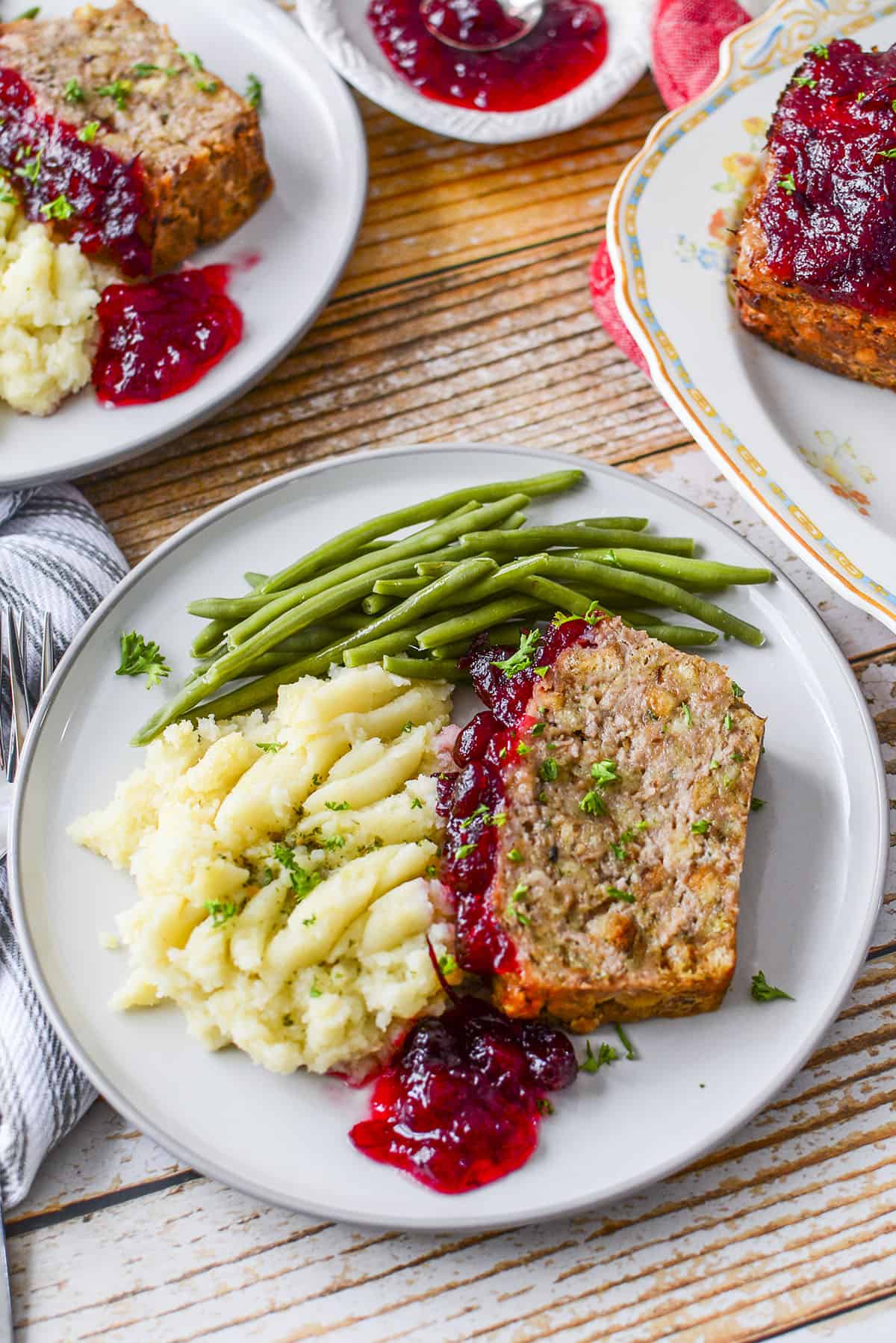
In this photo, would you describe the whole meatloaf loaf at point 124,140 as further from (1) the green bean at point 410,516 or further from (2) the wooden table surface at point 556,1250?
(2) the wooden table surface at point 556,1250

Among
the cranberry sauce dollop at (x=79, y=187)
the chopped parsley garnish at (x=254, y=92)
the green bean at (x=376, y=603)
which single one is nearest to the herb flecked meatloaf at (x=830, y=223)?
the green bean at (x=376, y=603)

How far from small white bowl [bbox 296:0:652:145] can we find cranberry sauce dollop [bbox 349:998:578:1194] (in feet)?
12.8

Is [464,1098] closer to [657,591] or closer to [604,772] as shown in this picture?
[604,772]

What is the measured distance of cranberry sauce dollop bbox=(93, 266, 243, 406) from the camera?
15.7 feet

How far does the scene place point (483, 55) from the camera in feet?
18.5

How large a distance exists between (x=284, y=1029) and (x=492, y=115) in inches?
162

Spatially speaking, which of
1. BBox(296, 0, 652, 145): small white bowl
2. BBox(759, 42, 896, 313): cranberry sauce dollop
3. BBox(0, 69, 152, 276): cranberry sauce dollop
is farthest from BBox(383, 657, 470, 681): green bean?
BBox(296, 0, 652, 145): small white bowl

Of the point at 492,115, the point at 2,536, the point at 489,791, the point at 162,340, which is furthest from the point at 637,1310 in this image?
the point at 492,115

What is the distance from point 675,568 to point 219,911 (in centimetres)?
191

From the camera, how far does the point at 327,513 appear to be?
14.8 feet

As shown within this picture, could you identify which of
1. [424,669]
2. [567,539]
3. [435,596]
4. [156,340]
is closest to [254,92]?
[156,340]

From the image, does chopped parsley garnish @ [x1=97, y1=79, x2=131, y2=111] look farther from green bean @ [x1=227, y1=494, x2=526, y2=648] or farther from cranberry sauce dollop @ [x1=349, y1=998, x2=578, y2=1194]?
cranberry sauce dollop @ [x1=349, y1=998, x2=578, y2=1194]

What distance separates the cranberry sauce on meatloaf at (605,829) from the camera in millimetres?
3504

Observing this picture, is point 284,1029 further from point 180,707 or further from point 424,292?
point 424,292
